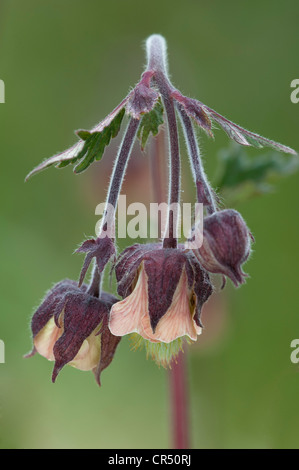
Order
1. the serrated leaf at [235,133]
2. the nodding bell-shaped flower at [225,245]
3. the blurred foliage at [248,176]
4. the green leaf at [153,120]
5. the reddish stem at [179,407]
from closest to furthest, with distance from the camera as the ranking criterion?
the nodding bell-shaped flower at [225,245]
the serrated leaf at [235,133]
the green leaf at [153,120]
the reddish stem at [179,407]
the blurred foliage at [248,176]

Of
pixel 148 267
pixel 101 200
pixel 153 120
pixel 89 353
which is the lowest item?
pixel 89 353

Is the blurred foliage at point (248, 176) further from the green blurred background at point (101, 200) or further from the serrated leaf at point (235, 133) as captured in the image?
the serrated leaf at point (235, 133)

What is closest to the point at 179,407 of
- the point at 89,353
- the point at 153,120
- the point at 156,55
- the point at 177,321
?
the point at 89,353

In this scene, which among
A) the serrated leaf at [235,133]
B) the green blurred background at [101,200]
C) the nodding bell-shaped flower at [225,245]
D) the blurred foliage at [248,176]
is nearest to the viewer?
the nodding bell-shaped flower at [225,245]

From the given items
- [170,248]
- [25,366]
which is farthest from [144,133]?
[25,366]

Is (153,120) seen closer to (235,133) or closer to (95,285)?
(235,133)

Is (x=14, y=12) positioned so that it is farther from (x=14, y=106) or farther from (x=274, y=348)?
(x=274, y=348)

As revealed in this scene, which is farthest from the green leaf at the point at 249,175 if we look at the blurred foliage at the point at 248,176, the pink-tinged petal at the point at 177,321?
the pink-tinged petal at the point at 177,321
